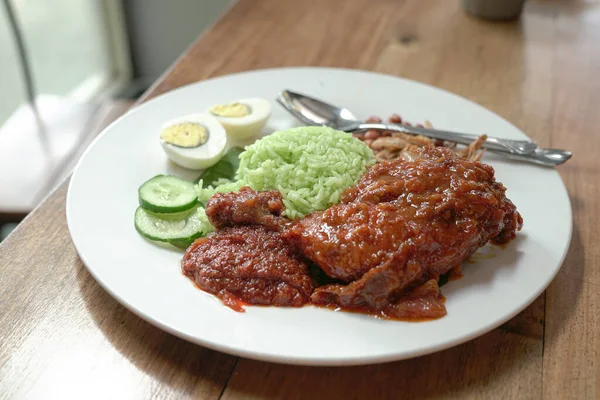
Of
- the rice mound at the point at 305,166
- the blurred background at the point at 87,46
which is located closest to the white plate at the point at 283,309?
the rice mound at the point at 305,166

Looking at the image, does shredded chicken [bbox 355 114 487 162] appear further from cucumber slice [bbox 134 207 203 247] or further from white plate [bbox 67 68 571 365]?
cucumber slice [bbox 134 207 203 247]

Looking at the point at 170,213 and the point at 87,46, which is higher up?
the point at 170,213

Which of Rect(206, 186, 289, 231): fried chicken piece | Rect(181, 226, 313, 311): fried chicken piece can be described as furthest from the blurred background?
Rect(181, 226, 313, 311): fried chicken piece

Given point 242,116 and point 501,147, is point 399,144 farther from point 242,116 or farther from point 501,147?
point 242,116

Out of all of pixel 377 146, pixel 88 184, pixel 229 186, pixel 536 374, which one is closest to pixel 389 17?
pixel 377 146

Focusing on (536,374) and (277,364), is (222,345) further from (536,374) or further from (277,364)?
(536,374)

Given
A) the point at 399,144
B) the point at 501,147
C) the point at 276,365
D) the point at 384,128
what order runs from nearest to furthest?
the point at 276,365 → the point at 501,147 → the point at 399,144 → the point at 384,128

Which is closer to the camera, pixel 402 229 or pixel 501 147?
pixel 402 229

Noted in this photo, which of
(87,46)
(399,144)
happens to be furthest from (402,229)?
(87,46)
